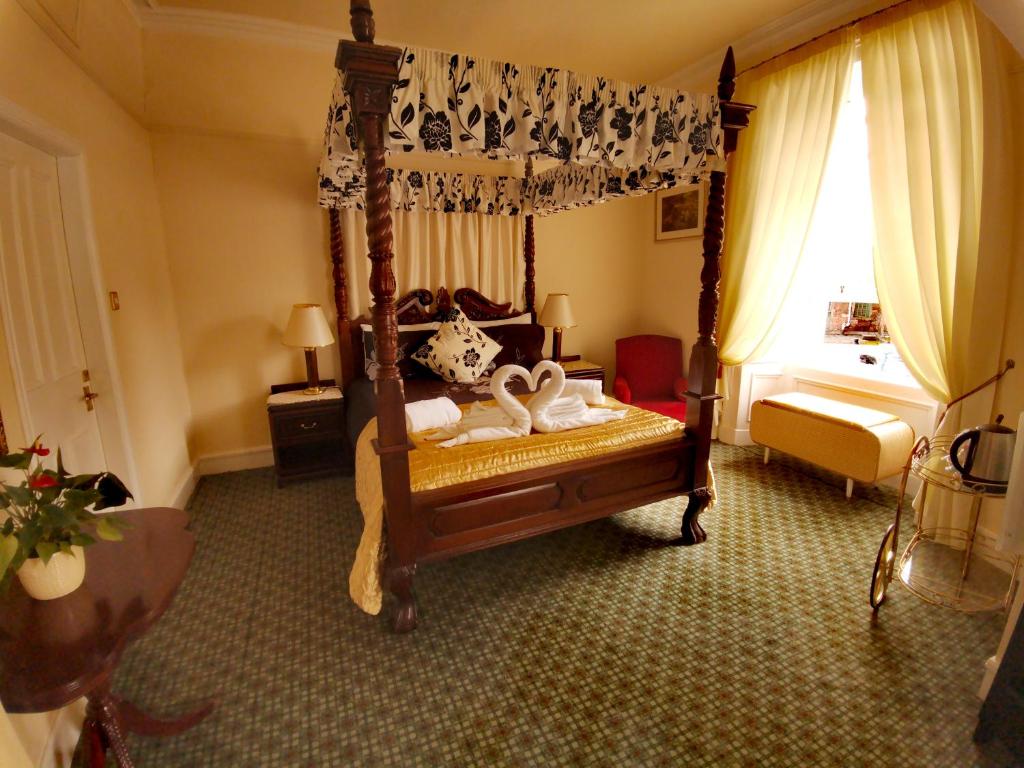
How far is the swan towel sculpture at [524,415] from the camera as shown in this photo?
2.42 metres

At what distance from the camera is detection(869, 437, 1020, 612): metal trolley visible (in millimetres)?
1952

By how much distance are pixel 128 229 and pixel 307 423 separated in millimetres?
1549

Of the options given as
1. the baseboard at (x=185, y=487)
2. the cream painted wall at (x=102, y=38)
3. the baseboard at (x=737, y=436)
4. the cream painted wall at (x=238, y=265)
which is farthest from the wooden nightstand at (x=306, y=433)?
the baseboard at (x=737, y=436)

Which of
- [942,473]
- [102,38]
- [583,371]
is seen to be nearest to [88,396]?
[102,38]

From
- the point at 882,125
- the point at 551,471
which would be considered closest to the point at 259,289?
the point at 551,471

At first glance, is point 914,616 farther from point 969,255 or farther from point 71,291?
point 71,291

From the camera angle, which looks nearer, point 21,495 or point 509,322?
point 21,495

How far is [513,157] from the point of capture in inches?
80.2

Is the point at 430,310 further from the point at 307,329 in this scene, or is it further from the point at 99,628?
the point at 99,628

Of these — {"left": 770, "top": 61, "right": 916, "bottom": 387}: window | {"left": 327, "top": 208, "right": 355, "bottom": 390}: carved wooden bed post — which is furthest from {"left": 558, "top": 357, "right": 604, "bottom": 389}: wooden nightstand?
{"left": 327, "top": 208, "right": 355, "bottom": 390}: carved wooden bed post

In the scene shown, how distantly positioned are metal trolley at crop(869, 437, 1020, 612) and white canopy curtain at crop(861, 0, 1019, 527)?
7.3 inches

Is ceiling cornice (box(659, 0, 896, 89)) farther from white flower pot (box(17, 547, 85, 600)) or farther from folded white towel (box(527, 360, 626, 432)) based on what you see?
white flower pot (box(17, 547, 85, 600))

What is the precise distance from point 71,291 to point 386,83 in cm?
187

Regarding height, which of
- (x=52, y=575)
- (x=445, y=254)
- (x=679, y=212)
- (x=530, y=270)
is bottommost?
(x=52, y=575)
